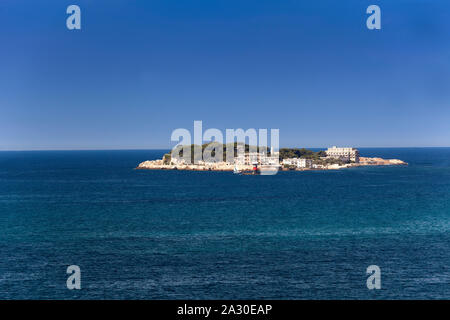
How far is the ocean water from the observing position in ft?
77.7

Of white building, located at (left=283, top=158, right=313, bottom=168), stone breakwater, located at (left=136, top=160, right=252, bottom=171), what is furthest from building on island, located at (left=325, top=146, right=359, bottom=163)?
stone breakwater, located at (left=136, top=160, right=252, bottom=171)

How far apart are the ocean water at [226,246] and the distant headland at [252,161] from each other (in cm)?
6801

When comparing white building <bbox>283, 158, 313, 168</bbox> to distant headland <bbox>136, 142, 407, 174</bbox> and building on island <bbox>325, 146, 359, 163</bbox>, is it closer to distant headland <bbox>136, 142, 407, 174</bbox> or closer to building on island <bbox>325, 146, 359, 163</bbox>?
distant headland <bbox>136, 142, 407, 174</bbox>

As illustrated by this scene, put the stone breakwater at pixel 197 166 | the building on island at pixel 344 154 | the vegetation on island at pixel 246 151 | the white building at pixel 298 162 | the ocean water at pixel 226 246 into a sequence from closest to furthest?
the ocean water at pixel 226 246
the stone breakwater at pixel 197 166
the white building at pixel 298 162
the vegetation on island at pixel 246 151
the building on island at pixel 344 154

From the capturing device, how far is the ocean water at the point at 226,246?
23672 mm

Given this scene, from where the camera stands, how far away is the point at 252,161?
135 meters

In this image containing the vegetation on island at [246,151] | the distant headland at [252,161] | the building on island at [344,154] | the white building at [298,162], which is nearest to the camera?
the distant headland at [252,161]

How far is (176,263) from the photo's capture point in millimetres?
28406

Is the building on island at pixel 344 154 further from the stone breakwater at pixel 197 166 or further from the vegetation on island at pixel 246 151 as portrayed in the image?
the stone breakwater at pixel 197 166

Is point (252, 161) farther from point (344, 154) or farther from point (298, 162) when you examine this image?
point (344, 154)

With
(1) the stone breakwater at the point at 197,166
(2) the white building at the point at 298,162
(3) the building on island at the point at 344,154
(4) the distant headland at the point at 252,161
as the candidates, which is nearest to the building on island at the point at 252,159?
(4) the distant headland at the point at 252,161

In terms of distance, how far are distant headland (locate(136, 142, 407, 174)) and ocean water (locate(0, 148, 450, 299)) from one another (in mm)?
68011
